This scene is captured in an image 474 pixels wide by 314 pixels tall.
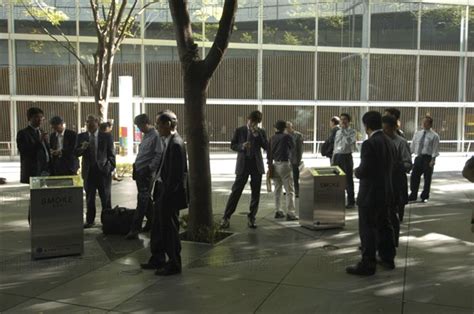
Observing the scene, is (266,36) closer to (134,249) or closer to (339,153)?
(339,153)

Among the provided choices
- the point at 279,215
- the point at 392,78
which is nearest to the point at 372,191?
the point at 279,215

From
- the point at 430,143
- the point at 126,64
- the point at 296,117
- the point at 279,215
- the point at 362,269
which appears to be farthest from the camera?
the point at 296,117

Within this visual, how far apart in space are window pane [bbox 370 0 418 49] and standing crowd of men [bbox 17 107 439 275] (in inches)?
453

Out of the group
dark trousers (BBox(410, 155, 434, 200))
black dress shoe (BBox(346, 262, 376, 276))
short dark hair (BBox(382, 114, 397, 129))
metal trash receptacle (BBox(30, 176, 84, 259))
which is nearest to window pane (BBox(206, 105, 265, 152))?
dark trousers (BBox(410, 155, 434, 200))

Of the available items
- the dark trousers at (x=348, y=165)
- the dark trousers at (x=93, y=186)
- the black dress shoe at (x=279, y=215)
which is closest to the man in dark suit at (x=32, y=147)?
the dark trousers at (x=93, y=186)

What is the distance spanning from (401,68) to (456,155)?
4.42m

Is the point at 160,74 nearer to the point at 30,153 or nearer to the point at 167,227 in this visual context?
the point at 30,153

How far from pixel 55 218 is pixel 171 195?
5.88ft

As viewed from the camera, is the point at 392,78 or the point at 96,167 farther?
the point at 392,78

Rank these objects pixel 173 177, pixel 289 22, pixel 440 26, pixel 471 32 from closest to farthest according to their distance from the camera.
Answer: pixel 173 177, pixel 289 22, pixel 440 26, pixel 471 32

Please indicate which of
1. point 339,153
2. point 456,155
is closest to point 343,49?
point 456,155

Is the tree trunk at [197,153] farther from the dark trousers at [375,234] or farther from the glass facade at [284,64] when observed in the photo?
the glass facade at [284,64]

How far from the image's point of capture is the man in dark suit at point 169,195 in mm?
5789

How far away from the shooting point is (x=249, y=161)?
834 cm
